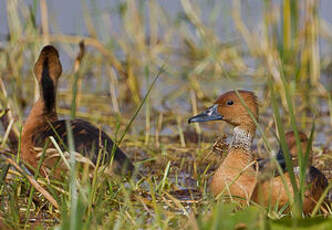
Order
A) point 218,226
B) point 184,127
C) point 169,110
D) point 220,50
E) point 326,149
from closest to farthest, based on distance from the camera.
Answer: point 218,226
point 326,149
point 184,127
point 169,110
point 220,50

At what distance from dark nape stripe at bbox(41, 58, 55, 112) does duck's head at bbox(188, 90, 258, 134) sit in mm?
1355

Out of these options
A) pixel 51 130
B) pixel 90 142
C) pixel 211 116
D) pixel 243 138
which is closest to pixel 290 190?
pixel 243 138

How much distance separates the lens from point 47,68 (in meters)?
5.76

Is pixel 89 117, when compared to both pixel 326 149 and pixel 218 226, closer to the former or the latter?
pixel 326 149

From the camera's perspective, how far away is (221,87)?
8469 millimetres

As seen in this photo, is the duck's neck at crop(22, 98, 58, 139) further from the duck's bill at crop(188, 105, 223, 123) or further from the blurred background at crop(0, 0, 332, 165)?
the duck's bill at crop(188, 105, 223, 123)

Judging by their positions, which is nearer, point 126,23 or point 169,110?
point 169,110

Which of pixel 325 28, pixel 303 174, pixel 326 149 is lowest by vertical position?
pixel 326 149

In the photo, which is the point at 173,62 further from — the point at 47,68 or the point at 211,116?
the point at 211,116

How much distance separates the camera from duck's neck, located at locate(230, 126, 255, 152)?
4.62 meters

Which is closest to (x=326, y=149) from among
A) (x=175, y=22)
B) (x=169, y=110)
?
(x=169, y=110)

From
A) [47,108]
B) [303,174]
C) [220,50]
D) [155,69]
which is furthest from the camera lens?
[220,50]

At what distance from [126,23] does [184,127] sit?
217 centimetres

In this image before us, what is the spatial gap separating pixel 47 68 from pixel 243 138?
73.1 inches
